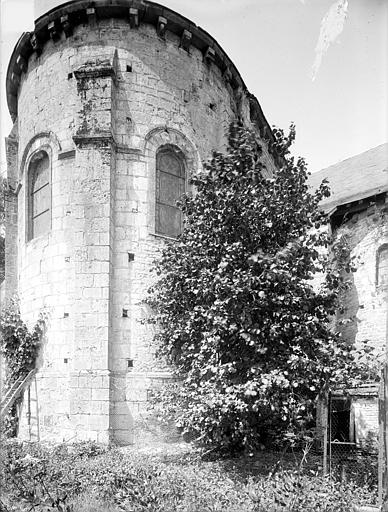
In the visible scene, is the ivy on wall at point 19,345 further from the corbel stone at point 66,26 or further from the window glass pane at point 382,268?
the window glass pane at point 382,268

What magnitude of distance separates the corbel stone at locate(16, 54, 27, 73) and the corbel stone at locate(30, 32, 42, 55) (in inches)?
22.8

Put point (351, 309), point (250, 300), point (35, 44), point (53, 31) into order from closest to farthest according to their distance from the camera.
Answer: point (250, 300) → point (53, 31) → point (35, 44) → point (351, 309)

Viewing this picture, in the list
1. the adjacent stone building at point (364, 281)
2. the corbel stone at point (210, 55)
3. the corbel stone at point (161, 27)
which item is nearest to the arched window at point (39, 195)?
the corbel stone at point (161, 27)

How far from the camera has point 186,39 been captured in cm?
1120

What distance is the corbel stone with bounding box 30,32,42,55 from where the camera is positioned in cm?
1103

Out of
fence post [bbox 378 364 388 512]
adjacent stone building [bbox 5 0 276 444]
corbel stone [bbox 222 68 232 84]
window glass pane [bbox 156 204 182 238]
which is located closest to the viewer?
fence post [bbox 378 364 388 512]

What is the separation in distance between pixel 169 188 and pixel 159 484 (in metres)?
6.74

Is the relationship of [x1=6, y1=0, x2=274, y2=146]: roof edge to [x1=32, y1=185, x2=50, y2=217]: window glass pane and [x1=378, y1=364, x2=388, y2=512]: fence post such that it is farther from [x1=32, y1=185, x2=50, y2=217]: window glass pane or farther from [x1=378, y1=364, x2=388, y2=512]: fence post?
[x1=378, y1=364, x2=388, y2=512]: fence post

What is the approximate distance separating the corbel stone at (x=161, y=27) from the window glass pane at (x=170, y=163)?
9.15 ft

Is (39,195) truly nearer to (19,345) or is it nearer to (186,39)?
(19,345)

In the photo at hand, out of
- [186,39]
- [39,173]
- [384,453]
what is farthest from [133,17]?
[384,453]

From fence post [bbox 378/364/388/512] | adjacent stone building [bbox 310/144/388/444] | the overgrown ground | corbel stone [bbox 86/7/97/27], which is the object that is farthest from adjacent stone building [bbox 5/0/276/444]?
fence post [bbox 378/364/388/512]

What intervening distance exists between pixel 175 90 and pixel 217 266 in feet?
18.7

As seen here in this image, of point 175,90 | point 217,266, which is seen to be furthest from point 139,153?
point 217,266
